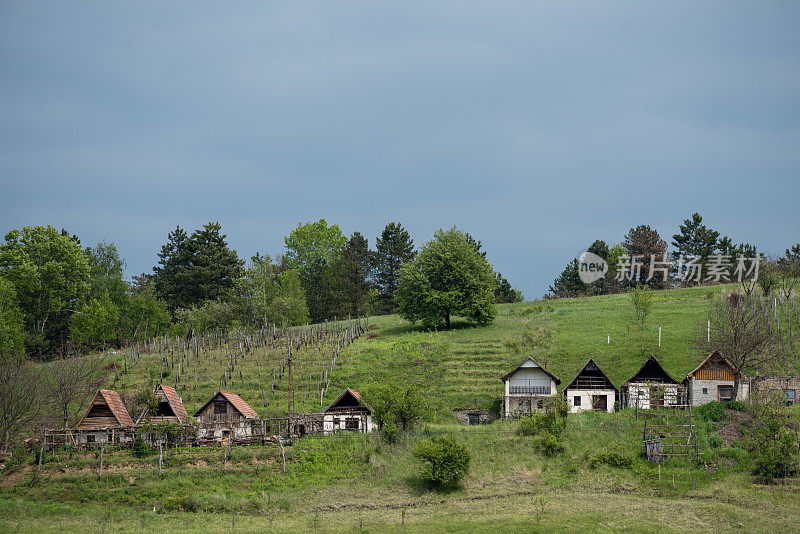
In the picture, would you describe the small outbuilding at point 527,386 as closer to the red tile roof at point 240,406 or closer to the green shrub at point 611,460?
the green shrub at point 611,460

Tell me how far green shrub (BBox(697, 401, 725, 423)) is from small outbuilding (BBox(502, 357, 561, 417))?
1100 centimetres

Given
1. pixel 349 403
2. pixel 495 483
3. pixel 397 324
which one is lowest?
pixel 495 483

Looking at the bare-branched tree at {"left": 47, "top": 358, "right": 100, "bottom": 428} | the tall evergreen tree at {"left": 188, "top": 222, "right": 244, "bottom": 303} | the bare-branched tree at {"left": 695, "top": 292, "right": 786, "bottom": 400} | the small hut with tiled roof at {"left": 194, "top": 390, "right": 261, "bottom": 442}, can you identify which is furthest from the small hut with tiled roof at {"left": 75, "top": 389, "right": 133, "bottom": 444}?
the tall evergreen tree at {"left": 188, "top": 222, "right": 244, "bottom": 303}

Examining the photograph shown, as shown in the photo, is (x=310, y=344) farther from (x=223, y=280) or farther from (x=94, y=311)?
(x=223, y=280)

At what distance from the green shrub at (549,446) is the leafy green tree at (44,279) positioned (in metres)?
61.0

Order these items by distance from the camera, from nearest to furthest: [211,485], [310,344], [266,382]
A: [211,485] → [266,382] → [310,344]

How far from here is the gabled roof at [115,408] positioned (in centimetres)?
5556

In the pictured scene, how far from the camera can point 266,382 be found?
70562 mm

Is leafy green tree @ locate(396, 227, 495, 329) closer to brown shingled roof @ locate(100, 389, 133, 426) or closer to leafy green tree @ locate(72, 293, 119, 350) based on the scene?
leafy green tree @ locate(72, 293, 119, 350)

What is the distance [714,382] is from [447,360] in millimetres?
24886

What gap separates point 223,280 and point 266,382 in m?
48.8

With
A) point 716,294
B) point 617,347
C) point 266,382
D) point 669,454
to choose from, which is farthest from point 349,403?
point 716,294

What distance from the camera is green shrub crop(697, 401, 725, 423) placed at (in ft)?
184

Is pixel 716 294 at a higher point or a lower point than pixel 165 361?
higher
